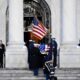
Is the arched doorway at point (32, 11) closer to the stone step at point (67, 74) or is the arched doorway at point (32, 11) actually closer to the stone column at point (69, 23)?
the stone column at point (69, 23)

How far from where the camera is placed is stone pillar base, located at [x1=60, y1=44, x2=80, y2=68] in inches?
1329

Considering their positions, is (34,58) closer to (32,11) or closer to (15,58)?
(15,58)

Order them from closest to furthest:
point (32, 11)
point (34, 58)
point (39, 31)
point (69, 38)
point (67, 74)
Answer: point (67, 74) < point (34, 58) < point (39, 31) < point (69, 38) < point (32, 11)

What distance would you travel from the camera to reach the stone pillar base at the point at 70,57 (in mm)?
33750

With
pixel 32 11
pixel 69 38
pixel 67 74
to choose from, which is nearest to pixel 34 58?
pixel 67 74

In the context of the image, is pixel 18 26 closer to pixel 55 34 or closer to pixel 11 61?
pixel 11 61

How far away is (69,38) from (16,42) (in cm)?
300

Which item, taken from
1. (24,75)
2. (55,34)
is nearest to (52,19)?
(55,34)

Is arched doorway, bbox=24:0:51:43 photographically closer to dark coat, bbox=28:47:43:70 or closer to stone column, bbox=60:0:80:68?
stone column, bbox=60:0:80:68

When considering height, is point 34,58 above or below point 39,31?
below

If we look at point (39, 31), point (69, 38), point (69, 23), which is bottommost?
point (69, 38)

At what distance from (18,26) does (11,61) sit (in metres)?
2.04

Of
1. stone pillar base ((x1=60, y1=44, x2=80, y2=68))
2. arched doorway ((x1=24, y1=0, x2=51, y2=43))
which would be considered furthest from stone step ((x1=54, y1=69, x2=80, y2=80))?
arched doorway ((x1=24, y1=0, x2=51, y2=43))

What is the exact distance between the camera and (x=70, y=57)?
3375 cm
